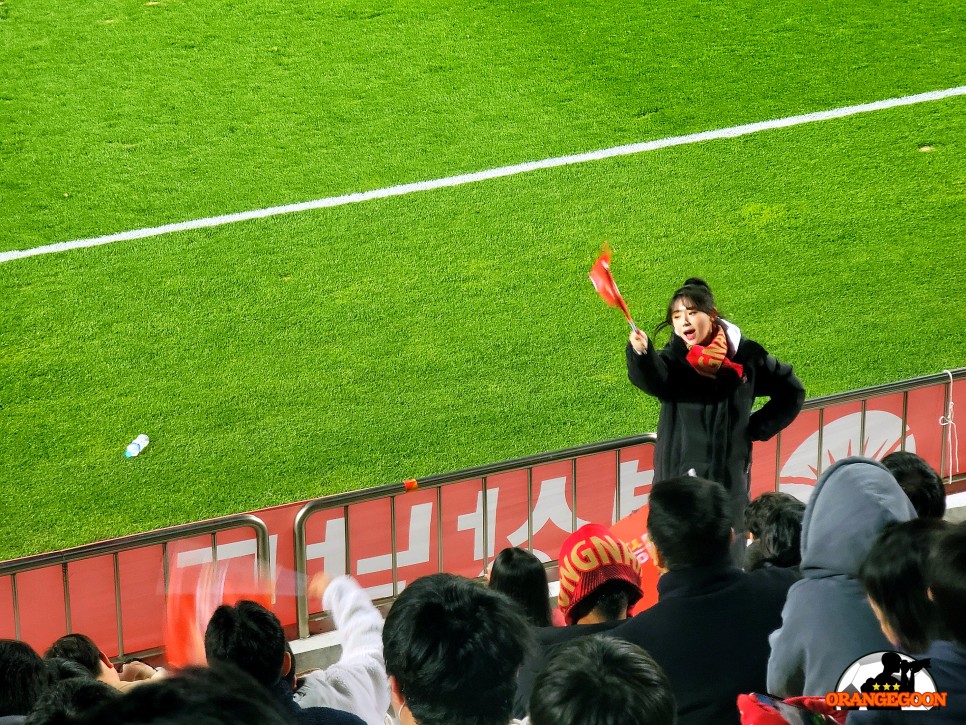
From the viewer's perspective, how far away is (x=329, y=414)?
7.70 meters

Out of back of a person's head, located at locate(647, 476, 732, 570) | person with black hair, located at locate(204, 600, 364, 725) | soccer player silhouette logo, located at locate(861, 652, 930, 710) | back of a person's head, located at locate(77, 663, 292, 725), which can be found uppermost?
back of a person's head, located at locate(77, 663, 292, 725)

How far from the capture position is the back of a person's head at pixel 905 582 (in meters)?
2.89

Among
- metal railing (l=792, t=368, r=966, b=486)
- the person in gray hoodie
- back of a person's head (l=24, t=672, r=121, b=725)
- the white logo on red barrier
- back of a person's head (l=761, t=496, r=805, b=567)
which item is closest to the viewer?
back of a person's head (l=24, t=672, r=121, b=725)

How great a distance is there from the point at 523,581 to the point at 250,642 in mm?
898

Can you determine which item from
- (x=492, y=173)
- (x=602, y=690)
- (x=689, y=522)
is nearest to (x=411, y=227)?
(x=492, y=173)

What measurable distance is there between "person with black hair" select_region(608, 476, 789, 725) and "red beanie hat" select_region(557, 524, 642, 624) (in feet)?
0.38

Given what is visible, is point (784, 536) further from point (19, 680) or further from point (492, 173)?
point (492, 173)

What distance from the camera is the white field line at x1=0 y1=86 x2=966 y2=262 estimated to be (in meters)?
9.30

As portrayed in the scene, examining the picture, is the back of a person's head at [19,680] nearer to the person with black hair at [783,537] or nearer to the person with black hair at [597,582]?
the person with black hair at [597,582]

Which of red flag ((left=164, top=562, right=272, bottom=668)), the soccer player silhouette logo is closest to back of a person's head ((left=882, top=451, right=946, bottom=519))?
the soccer player silhouette logo

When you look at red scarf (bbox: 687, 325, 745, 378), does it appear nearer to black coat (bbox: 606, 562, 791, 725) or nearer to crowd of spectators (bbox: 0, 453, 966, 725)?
crowd of spectators (bbox: 0, 453, 966, 725)

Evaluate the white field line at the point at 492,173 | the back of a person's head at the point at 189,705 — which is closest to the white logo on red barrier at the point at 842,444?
the white field line at the point at 492,173

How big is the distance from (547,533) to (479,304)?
2.84 metres

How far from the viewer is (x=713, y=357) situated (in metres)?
4.90
